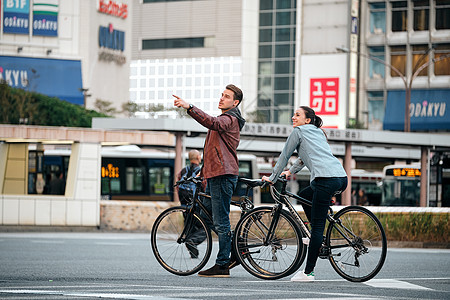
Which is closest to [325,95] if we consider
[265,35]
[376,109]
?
[376,109]

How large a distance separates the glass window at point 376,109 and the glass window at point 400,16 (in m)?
5.59

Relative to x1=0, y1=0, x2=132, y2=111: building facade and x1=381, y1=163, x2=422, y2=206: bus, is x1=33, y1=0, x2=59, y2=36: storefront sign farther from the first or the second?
x1=381, y1=163, x2=422, y2=206: bus

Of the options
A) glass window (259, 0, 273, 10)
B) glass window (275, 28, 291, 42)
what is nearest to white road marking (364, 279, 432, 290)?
glass window (275, 28, 291, 42)

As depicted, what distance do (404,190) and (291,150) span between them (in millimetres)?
38230

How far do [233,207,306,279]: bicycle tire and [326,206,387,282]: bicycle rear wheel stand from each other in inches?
13.4

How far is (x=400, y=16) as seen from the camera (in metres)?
76.3

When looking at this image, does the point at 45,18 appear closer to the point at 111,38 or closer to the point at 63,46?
the point at 63,46

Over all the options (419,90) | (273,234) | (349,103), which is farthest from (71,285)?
(349,103)

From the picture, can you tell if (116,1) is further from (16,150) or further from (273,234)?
(273,234)

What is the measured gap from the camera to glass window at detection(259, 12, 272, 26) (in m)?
90.4

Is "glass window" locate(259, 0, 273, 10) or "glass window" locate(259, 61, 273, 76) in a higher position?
"glass window" locate(259, 0, 273, 10)

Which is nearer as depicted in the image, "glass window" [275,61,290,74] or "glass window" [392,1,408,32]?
"glass window" [392,1,408,32]

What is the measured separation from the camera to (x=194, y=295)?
6.82 m

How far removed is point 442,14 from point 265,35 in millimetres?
21213
